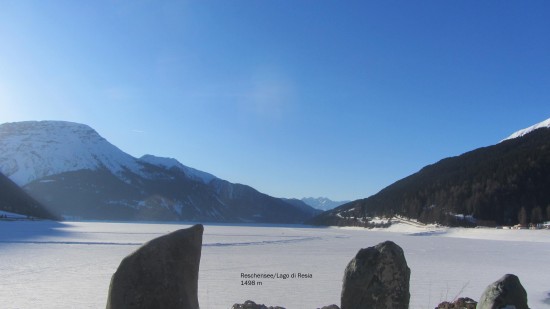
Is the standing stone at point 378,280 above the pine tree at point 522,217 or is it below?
below

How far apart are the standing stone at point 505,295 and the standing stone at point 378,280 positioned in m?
2.02

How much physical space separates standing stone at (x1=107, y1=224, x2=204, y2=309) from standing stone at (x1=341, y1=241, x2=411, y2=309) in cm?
314

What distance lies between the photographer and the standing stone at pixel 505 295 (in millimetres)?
9688

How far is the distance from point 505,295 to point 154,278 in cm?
688

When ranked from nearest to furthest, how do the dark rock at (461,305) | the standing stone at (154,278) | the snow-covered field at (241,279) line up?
the standing stone at (154,278) < the dark rock at (461,305) < the snow-covered field at (241,279)

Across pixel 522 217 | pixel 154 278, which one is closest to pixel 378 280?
pixel 154 278

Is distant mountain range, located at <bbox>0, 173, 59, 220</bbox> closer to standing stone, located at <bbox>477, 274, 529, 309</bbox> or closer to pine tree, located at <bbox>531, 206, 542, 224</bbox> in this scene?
pine tree, located at <bbox>531, 206, 542, 224</bbox>

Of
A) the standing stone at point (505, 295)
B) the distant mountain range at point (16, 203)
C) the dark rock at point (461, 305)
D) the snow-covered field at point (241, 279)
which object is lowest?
the snow-covered field at point (241, 279)

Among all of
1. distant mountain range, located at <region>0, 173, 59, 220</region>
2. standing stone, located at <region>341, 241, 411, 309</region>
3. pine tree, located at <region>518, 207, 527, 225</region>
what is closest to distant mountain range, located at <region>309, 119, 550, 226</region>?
pine tree, located at <region>518, 207, 527, 225</region>

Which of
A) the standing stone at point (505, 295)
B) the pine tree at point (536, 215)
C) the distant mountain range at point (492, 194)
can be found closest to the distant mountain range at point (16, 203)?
the distant mountain range at point (492, 194)

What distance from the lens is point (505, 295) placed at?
31.9 ft

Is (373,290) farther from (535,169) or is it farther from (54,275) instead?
(535,169)

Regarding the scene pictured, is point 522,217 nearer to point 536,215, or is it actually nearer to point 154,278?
point 536,215

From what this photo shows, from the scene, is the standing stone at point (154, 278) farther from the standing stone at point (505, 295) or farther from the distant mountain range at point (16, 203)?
the distant mountain range at point (16, 203)
